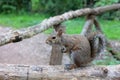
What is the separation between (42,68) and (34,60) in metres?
3.95

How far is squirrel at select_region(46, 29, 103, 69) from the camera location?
2.39 meters

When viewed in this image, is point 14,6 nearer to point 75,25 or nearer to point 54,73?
point 75,25

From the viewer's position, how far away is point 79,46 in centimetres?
242

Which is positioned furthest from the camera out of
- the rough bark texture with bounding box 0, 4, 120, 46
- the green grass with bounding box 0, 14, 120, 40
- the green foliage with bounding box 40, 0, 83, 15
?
the green foliage with bounding box 40, 0, 83, 15

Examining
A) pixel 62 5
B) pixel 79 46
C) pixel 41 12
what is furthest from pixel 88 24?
pixel 41 12

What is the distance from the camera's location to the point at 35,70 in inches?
81.0

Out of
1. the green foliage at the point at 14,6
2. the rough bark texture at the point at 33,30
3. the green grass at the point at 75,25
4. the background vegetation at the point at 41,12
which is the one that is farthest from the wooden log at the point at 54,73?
the green foliage at the point at 14,6

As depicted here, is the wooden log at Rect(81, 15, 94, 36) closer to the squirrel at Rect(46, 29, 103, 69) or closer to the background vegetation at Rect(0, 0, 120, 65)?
the squirrel at Rect(46, 29, 103, 69)

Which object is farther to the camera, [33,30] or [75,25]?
[75,25]

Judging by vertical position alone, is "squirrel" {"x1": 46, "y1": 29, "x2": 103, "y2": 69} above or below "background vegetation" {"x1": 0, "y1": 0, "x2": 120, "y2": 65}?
below

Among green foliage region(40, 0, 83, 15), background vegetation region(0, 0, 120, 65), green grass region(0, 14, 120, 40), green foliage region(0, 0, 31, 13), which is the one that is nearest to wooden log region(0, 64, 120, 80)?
green grass region(0, 14, 120, 40)

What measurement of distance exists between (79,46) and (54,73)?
407 mm

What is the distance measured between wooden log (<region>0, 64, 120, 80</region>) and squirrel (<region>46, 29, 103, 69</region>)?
203 millimetres

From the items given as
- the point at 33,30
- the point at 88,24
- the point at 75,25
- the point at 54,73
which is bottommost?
the point at 54,73
